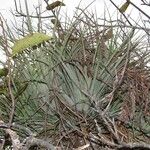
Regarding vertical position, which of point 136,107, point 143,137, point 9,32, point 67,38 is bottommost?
point 143,137

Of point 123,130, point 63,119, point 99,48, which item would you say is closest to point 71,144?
point 63,119

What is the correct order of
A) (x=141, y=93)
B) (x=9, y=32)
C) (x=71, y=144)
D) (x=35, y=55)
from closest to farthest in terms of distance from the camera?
1. (x=71, y=144)
2. (x=141, y=93)
3. (x=35, y=55)
4. (x=9, y=32)

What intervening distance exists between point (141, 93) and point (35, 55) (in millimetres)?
665

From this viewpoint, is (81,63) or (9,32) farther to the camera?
(9,32)

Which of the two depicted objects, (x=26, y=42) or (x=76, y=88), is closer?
(x=26, y=42)

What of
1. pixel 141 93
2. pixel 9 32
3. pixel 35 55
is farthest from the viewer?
pixel 9 32

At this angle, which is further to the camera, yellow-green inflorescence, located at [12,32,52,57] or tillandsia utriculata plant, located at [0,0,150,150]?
tillandsia utriculata plant, located at [0,0,150,150]

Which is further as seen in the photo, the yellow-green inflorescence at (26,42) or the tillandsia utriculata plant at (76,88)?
the tillandsia utriculata plant at (76,88)

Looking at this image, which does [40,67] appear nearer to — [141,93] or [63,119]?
[63,119]

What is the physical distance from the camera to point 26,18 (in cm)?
268

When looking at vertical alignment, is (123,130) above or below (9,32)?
below

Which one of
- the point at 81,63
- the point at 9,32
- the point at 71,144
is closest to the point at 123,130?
the point at 71,144

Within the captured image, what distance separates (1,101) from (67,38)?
522 millimetres

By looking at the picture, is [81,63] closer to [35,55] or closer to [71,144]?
[35,55]
